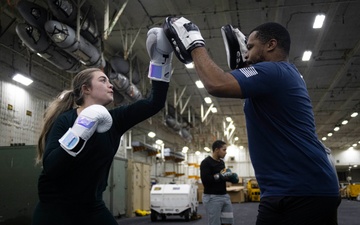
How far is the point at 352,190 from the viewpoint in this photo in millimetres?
27438

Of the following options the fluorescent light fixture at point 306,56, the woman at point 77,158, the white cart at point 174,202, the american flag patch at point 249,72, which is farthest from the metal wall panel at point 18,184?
the fluorescent light fixture at point 306,56

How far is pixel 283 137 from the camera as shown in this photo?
6.26ft

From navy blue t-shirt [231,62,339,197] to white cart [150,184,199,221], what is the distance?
11.5 m

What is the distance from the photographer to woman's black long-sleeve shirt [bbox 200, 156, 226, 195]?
20.0ft

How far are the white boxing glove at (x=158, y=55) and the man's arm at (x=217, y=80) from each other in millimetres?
726

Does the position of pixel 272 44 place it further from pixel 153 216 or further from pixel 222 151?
pixel 153 216

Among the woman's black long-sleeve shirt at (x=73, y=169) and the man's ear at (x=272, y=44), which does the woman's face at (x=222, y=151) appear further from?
the man's ear at (x=272, y=44)

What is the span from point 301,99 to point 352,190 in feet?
93.5

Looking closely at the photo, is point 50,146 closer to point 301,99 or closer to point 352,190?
point 301,99

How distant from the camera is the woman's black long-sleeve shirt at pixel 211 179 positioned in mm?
6082

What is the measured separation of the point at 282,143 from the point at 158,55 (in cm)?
120

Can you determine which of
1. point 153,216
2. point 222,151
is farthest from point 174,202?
point 222,151

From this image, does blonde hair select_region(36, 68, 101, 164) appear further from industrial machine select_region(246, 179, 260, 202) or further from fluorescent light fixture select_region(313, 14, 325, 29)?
industrial machine select_region(246, 179, 260, 202)

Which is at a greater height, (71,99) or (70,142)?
(71,99)
